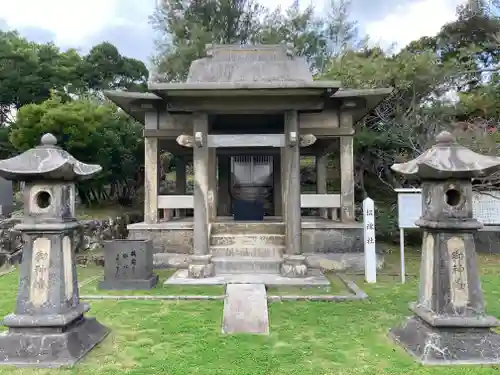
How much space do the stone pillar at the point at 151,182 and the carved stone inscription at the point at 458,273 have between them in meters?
7.02

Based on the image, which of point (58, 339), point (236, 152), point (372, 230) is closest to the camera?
point (58, 339)

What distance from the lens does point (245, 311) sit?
5.68m

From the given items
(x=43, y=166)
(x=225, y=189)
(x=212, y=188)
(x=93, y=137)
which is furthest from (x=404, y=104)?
(x=43, y=166)

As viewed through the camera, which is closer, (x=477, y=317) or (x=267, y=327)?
(x=477, y=317)

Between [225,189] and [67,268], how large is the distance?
988 centimetres

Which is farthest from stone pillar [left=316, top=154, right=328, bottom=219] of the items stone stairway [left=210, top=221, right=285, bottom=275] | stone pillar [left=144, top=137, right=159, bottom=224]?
stone pillar [left=144, top=137, right=159, bottom=224]

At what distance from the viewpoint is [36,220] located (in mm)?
4559

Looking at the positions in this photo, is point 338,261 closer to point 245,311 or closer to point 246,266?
point 246,266

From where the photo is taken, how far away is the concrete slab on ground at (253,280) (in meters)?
7.66

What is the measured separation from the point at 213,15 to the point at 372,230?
20.1 m

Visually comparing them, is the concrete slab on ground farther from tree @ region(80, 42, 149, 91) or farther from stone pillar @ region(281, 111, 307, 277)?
tree @ region(80, 42, 149, 91)

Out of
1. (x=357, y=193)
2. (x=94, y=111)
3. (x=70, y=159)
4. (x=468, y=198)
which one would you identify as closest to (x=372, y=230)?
(x=468, y=198)

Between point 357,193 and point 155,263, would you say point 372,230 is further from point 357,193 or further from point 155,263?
point 357,193

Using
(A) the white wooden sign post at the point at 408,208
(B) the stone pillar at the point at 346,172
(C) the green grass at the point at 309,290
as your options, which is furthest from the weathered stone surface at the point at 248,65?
(C) the green grass at the point at 309,290
